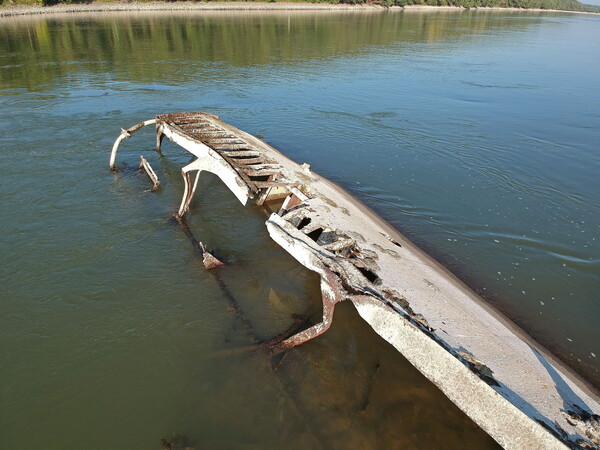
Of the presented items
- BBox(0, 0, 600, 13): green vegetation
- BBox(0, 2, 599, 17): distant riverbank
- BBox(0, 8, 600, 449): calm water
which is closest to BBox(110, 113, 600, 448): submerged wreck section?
BBox(0, 8, 600, 449): calm water

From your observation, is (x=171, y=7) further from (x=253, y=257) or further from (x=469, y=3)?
(x=469, y=3)

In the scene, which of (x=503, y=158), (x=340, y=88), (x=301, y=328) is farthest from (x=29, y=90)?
(x=503, y=158)

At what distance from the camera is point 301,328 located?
18.8 feet

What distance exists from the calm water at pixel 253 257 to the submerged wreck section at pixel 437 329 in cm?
90

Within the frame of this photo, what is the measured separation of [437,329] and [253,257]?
13.3 ft

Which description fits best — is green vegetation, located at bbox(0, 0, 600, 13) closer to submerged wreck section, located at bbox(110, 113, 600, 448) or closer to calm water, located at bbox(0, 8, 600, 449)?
calm water, located at bbox(0, 8, 600, 449)

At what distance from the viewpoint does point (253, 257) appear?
7426 mm

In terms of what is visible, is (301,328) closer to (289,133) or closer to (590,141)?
(289,133)

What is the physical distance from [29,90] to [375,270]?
21000 mm

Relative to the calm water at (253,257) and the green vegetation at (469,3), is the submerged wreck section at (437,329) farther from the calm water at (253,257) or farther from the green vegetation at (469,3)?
the green vegetation at (469,3)

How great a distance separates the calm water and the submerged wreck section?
0.90m

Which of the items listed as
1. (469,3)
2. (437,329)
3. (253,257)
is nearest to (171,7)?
(253,257)

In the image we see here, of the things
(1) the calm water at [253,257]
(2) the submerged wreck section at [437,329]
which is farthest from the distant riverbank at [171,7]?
(2) the submerged wreck section at [437,329]

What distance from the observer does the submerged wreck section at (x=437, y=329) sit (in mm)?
3521
